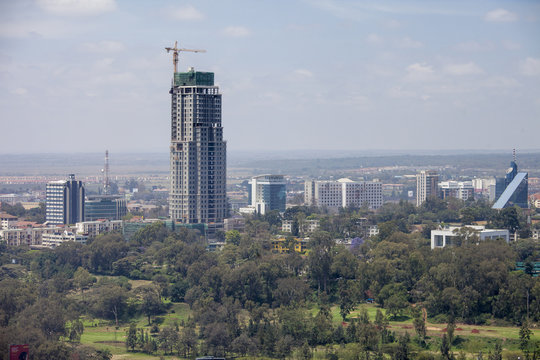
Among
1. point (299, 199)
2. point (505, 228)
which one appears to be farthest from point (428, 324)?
point (299, 199)

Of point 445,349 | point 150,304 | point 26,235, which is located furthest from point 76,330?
point 26,235

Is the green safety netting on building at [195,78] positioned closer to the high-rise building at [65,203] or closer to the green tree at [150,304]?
the high-rise building at [65,203]

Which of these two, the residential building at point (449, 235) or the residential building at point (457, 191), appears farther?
the residential building at point (457, 191)

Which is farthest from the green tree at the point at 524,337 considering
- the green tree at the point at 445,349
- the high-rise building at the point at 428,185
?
the high-rise building at the point at 428,185

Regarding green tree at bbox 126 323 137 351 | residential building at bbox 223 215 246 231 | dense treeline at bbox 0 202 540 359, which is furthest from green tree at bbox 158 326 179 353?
residential building at bbox 223 215 246 231

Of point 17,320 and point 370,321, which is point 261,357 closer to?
point 370,321

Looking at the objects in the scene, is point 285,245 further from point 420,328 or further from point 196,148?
point 420,328
